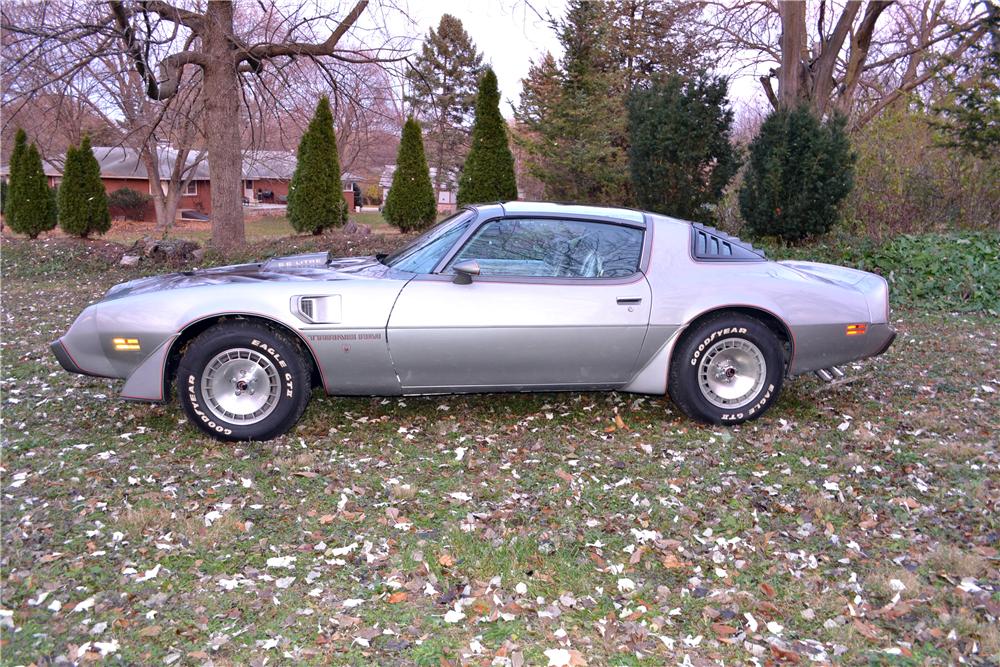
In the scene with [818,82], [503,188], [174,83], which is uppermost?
[818,82]

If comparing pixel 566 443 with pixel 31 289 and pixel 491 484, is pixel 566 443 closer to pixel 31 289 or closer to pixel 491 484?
pixel 491 484

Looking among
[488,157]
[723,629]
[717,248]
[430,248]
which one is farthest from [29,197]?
[723,629]

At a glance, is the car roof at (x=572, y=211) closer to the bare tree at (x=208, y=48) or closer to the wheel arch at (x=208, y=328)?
the wheel arch at (x=208, y=328)

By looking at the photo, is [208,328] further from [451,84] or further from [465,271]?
[451,84]

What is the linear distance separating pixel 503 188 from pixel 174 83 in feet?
20.0

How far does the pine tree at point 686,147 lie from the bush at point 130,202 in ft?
106

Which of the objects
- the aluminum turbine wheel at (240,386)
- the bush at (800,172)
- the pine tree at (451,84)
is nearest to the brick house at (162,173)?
the pine tree at (451,84)

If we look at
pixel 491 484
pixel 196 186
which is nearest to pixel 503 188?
pixel 491 484

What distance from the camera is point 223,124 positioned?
46.0 ft

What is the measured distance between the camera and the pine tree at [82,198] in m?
16.6

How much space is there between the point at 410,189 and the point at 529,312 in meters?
11.1

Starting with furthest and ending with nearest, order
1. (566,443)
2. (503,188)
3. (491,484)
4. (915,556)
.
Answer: (503,188), (566,443), (491,484), (915,556)

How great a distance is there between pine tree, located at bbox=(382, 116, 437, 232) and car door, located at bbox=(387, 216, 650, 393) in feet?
34.9

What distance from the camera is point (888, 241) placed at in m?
11.7
